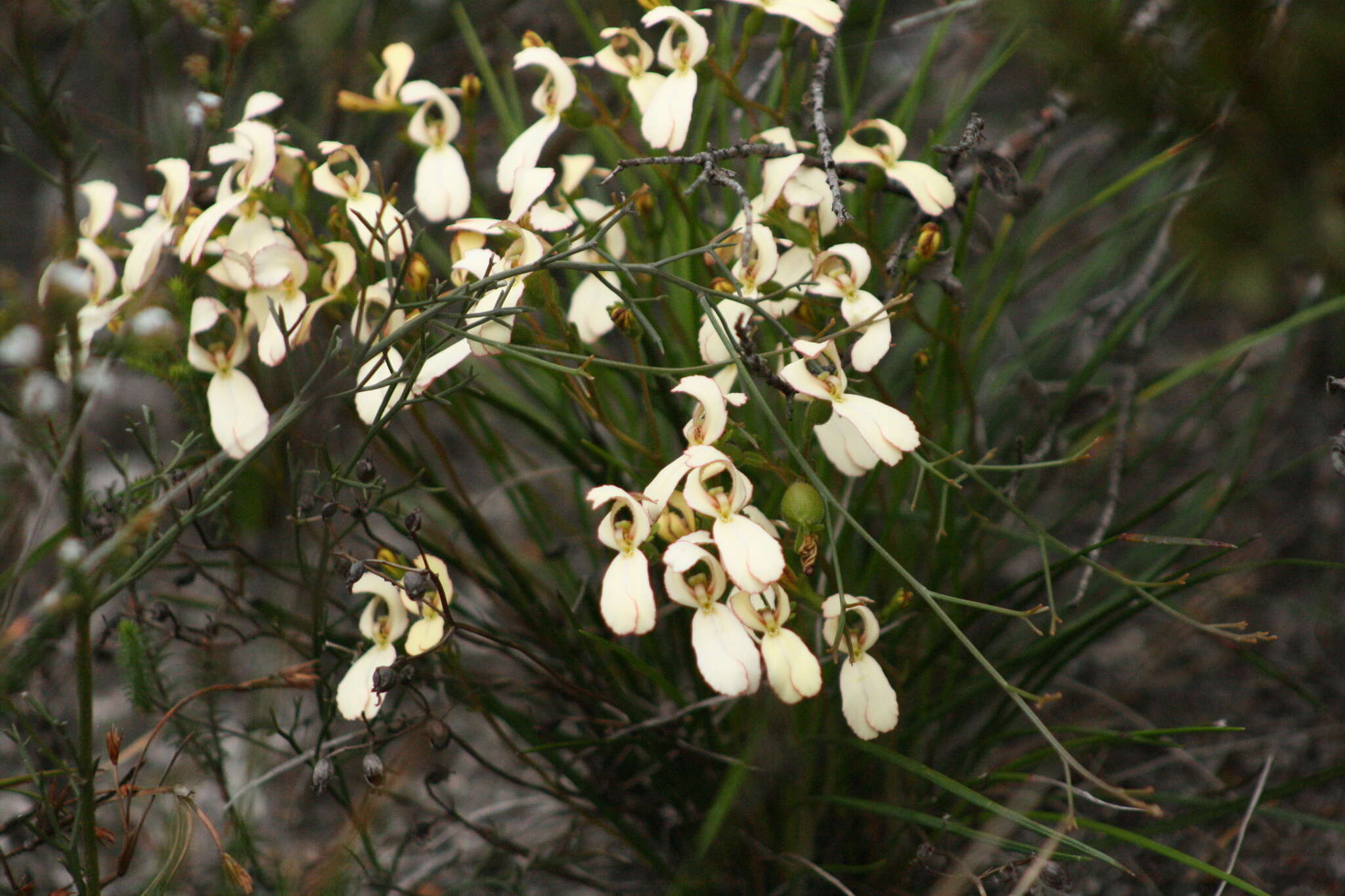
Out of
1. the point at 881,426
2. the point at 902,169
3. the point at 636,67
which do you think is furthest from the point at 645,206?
the point at 881,426

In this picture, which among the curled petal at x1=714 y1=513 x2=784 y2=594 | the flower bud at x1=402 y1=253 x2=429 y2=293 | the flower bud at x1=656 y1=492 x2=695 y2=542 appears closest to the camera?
the curled petal at x1=714 y1=513 x2=784 y2=594

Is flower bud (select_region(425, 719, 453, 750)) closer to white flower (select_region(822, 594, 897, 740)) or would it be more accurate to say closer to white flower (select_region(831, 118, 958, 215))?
white flower (select_region(822, 594, 897, 740))

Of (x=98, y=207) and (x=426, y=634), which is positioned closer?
(x=426, y=634)

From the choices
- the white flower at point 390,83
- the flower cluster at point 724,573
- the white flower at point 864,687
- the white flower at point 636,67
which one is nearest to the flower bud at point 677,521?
the flower cluster at point 724,573

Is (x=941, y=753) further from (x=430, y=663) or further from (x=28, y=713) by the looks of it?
(x=28, y=713)

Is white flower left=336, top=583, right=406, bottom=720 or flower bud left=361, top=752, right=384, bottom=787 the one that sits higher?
white flower left=336, top=583, right=406, bottom=720

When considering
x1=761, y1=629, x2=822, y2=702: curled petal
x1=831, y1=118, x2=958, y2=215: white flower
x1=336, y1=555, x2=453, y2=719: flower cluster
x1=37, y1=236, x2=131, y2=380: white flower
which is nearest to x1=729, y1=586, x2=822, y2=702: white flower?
x1=761, y1=629, x2=822, y2=702: curled petal

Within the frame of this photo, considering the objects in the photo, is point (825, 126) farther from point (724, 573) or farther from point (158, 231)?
point (158, 231)
